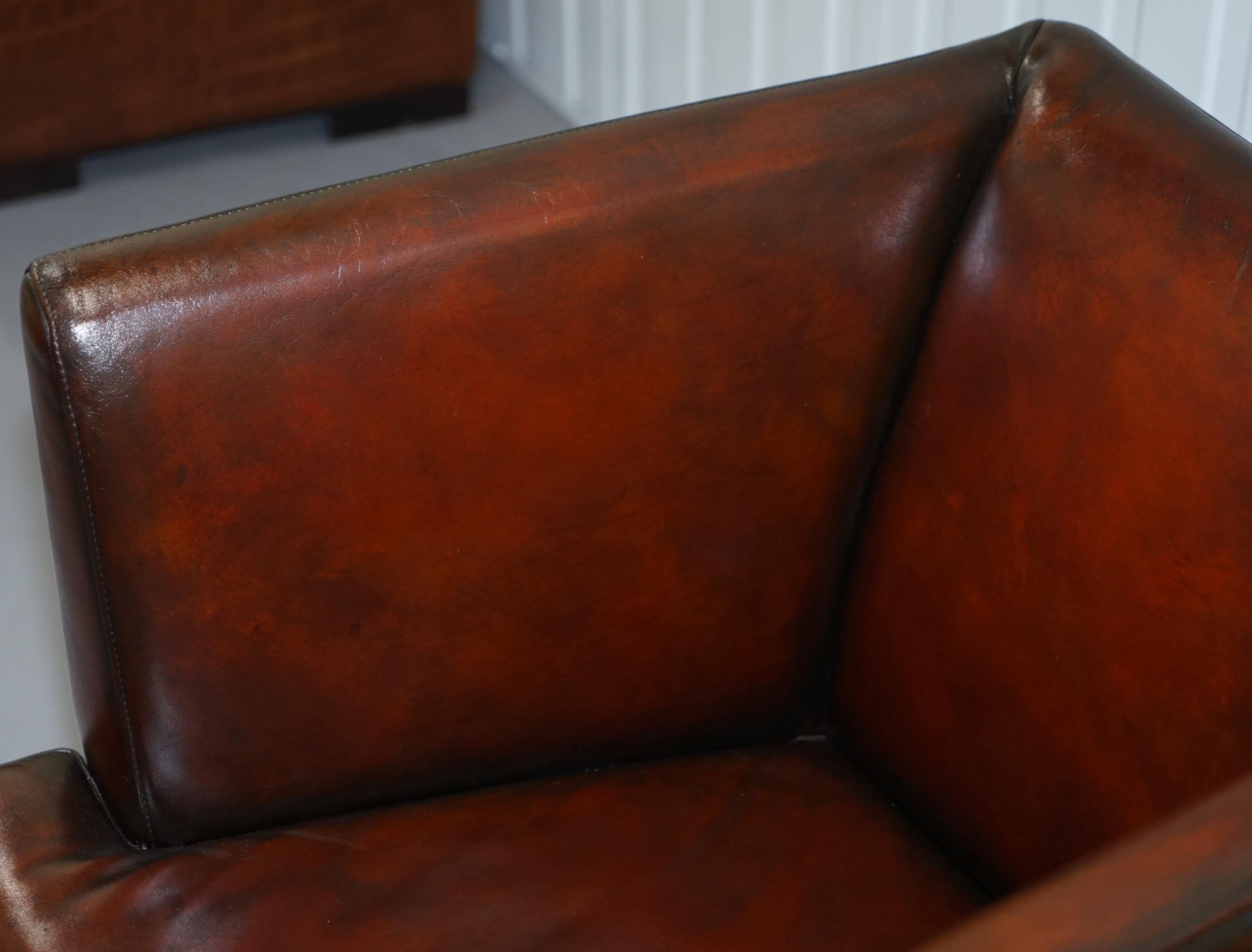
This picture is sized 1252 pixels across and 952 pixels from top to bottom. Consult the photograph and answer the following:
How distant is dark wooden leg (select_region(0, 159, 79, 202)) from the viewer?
243cm

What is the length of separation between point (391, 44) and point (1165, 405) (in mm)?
1956

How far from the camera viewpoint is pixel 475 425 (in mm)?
875

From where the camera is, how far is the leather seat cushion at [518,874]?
835 millimetres

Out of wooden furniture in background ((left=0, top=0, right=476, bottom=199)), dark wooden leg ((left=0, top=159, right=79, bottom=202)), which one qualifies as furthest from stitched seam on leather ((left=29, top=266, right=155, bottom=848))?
dark wooden leg ((left=0, top=159, right=79, bottom=202))

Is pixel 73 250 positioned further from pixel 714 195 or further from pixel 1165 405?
pixel 1165 405

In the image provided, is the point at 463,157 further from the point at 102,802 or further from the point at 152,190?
the point at 152,190

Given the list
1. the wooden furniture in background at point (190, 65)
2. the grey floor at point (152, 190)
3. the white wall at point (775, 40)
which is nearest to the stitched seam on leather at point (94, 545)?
the grey floor at point (152, 190)

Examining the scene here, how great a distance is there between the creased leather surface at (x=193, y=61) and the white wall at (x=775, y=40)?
0.18 meters

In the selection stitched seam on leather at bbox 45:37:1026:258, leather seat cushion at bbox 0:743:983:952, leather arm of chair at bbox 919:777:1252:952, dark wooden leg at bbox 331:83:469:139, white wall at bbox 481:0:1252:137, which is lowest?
dark wooden leg at bbox 331:83:469:139

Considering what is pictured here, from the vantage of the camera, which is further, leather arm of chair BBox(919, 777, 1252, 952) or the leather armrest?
the leather armrest

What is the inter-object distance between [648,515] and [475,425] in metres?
0.12

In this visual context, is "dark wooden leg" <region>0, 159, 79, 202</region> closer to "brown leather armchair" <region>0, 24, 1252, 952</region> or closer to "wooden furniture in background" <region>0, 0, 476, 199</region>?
"wooden furniture in background" <region>0, 0, 476, 199</region>

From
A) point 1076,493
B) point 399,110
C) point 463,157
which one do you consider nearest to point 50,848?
point 463,157

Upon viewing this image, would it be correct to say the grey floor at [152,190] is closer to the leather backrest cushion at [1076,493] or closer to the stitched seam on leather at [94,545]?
the stitched seam on leather at [94,545]
